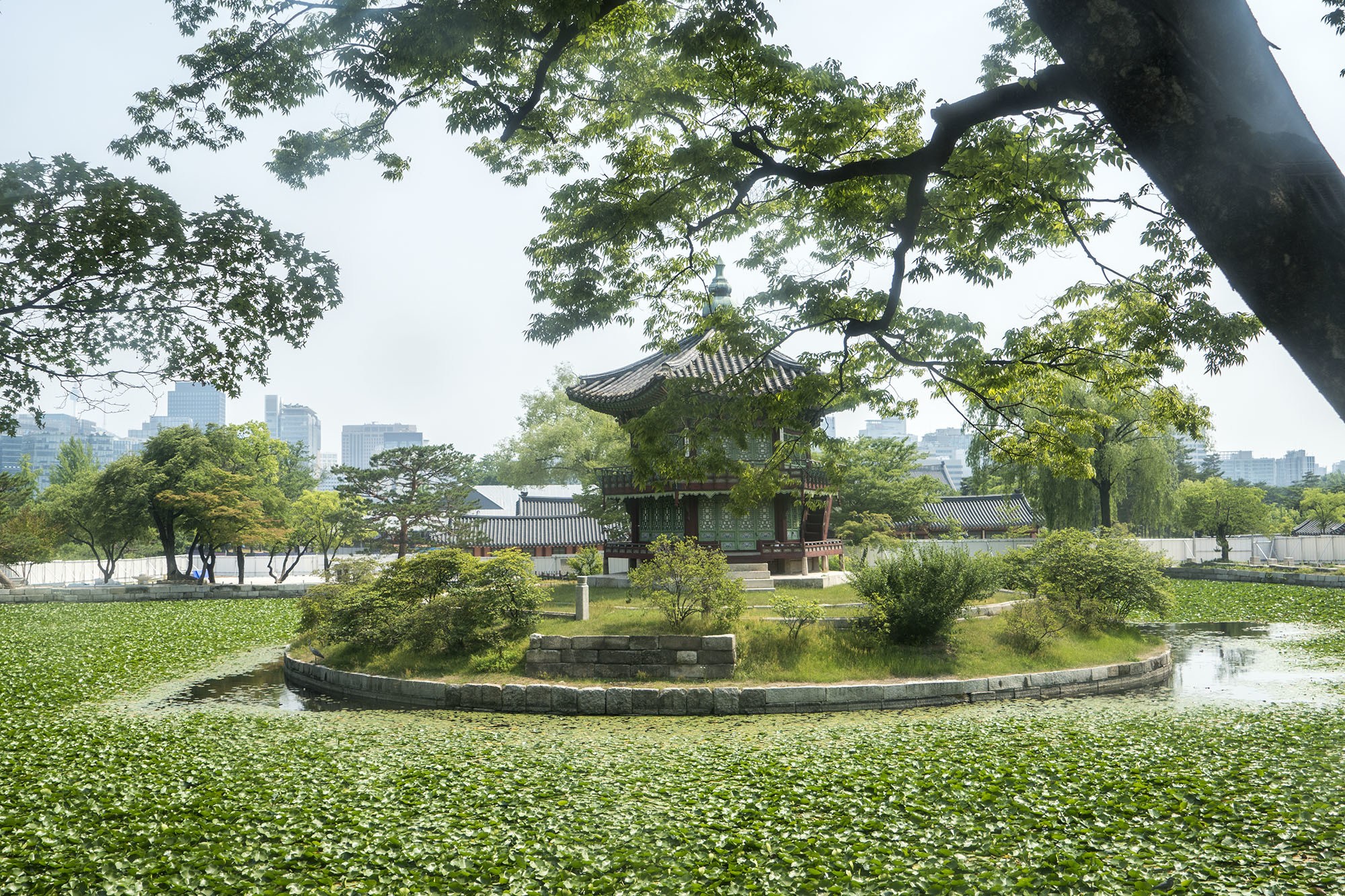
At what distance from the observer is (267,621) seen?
74.1 ft

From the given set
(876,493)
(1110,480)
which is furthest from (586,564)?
(1110,480)

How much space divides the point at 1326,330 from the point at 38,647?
20.8m

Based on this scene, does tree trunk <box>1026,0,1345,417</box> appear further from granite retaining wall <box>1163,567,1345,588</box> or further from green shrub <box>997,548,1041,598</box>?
granite retaining wall <box>1163,567,1345,588</box>

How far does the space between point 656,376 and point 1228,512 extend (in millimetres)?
29054

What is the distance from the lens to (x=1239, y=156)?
2.43m

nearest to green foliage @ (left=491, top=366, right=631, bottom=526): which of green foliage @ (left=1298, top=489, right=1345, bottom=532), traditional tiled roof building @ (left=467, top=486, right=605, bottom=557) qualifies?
traditional tiled roof building @ (left=467, top=486, right=605, bottom=557)

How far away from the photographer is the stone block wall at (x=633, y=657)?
12.1m

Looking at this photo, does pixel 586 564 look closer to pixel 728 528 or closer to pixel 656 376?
pixel 728 528

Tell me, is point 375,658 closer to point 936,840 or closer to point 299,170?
point 299,170

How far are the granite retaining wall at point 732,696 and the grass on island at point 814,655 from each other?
42 cm

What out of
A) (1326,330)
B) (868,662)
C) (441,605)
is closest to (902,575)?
(868,662)

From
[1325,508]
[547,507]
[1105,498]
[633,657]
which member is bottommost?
[633,657]

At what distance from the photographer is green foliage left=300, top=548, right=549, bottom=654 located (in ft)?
43.4

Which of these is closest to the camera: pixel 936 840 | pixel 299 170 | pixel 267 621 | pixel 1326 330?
pixel 1326 330
